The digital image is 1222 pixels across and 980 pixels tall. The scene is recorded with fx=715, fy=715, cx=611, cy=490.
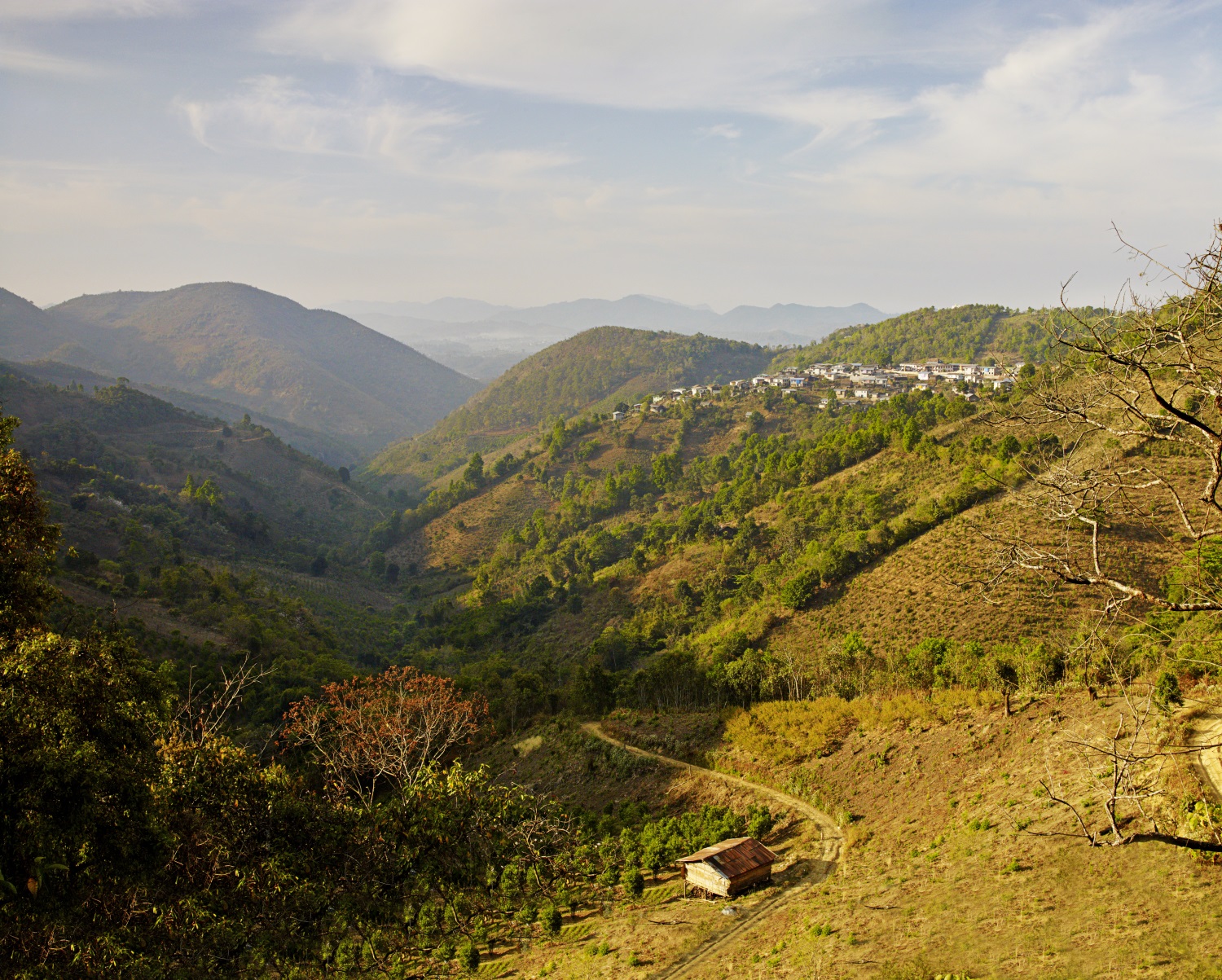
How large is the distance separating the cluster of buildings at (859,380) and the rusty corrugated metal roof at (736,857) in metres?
82.8

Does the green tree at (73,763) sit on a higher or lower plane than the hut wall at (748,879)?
higher

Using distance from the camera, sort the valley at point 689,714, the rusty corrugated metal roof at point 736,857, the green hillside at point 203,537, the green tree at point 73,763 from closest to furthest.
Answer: the green tree at point 73,763, the valley at point 689,714, the rusty corrugated metal roof at point 736,857, the green hillside at point 203,537

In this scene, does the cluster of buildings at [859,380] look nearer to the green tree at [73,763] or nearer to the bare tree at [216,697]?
the bare tree at [216,697]

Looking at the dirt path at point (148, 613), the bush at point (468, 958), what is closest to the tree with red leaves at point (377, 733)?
the bush at point (468, 958)

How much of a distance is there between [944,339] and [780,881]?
464 ft

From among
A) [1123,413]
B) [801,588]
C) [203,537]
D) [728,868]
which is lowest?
[728,868]

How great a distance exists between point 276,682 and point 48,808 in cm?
2974

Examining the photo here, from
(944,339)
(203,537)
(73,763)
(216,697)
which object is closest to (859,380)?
(944,339)

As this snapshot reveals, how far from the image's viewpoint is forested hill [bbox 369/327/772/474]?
153750 mm

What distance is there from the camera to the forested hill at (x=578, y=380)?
154 m

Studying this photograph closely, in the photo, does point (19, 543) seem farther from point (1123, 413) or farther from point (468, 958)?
point (1123, 413)

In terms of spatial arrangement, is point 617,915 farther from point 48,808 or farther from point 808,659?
point 808,659

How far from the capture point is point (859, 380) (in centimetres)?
11319

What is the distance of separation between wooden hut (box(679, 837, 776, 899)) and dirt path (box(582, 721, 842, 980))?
0.61 m
